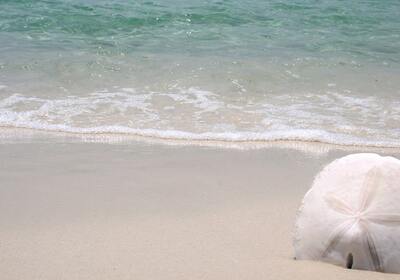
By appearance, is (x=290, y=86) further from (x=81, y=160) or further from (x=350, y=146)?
(x=81, y=160)

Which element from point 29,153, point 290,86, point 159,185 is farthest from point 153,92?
point 159,185

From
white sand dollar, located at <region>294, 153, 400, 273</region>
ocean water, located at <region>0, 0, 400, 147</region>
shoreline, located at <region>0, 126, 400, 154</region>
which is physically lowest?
shoreline, located at <region>0, 126, 400, 154</region>

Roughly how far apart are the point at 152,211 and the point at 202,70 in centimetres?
371

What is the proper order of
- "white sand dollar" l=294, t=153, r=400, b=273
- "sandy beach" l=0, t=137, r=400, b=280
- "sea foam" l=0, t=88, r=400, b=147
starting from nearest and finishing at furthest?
"white sand dollar" l=294, t=153, r=400, b=273 → "sandy beach" l=0, t=137, r=400, b=280 → "sea foam" l=0, t=88, r=400, b=147

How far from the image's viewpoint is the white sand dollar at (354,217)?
7.86 ft

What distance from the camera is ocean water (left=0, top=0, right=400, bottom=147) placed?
5316 mm

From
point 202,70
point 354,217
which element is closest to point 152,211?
point 354,217

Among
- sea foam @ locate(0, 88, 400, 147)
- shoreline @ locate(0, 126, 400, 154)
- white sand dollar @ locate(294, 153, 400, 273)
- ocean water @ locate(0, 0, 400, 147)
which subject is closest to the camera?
→ white sand dollar @ locate(294, 153, 400, 273)

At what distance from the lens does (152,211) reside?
3518mm

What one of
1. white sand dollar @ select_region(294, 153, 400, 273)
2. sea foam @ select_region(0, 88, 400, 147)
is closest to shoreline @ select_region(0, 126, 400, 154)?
sea foam @ select_region(0, 88, 400, 147)

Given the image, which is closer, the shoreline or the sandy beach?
the sandy beach

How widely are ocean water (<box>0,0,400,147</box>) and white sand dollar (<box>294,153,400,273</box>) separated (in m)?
2.34

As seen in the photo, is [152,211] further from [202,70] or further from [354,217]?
[202,70]

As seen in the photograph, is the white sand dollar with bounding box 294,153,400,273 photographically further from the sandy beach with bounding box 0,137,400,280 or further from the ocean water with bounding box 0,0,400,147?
the ocean water with bounding box 0,0,400,147
